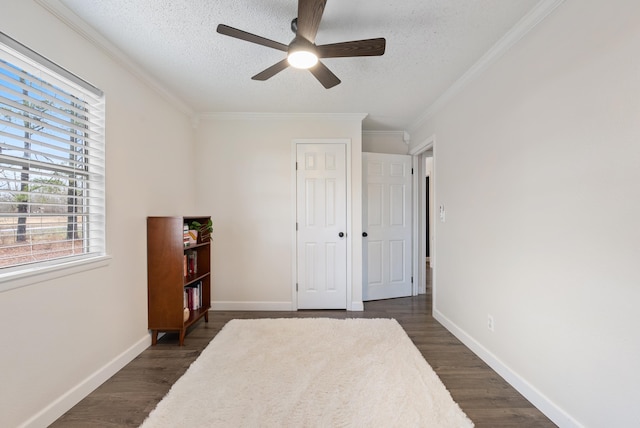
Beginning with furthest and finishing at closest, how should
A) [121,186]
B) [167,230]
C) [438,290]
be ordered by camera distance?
1. [438,290]
2. [167,230]
3. [121,186]

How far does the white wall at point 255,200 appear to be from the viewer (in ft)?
11.2

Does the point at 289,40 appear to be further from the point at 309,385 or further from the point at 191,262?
the point at 309,385

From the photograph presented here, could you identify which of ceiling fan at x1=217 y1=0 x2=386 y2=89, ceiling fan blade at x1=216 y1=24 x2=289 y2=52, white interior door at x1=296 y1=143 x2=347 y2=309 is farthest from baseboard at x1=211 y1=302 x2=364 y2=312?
ceiling fan blade at x1=216 y1=24 x2=289 y2=52

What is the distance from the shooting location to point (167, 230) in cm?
246

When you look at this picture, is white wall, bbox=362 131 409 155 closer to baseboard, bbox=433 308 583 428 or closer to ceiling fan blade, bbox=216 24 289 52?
baseboard, bbox=433 308 583 428

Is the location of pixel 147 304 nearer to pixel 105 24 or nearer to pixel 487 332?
pixel 105 24

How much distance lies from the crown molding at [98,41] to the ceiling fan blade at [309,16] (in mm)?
1431

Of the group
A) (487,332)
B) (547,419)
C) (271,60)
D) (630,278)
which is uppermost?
(271,60)

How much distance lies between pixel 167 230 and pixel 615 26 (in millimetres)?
3175

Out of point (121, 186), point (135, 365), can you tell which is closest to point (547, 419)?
point (135, 365)

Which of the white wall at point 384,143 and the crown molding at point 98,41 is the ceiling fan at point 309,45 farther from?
the white wall at point 384,143

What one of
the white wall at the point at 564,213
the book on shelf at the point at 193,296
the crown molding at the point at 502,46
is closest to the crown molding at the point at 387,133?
the crown molding at the point at 502,46

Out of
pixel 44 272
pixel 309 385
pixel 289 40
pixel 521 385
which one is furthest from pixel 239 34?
pixel 521 385

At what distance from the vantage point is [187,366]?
2.15 metres
